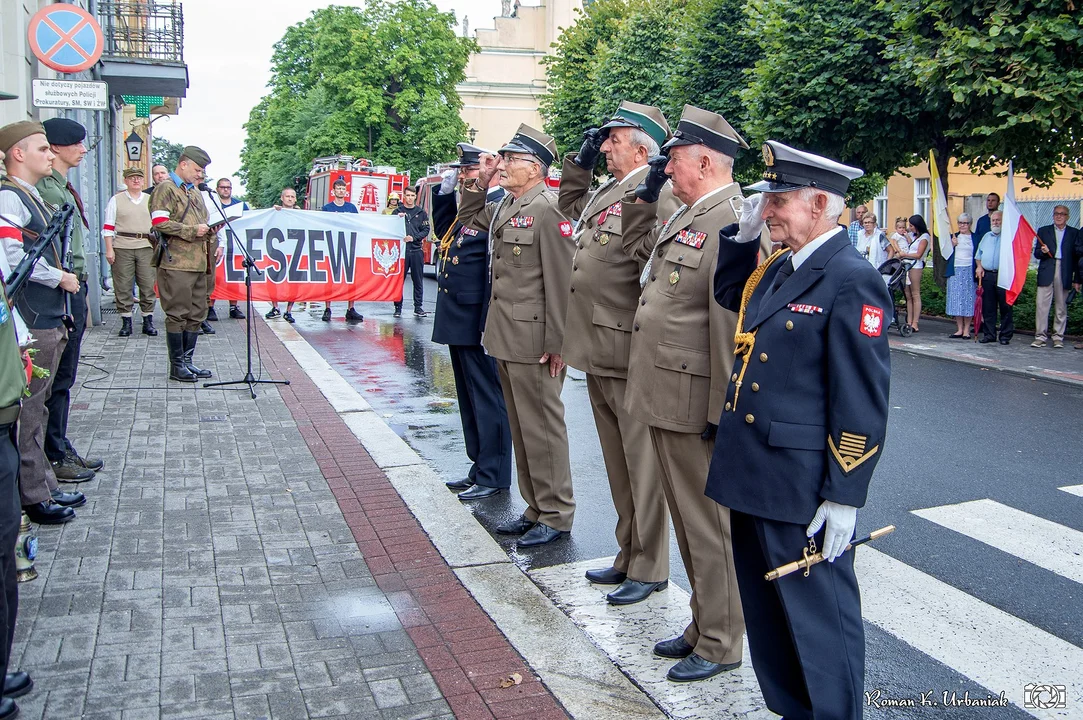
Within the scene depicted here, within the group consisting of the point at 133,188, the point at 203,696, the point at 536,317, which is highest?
the point at 133,188

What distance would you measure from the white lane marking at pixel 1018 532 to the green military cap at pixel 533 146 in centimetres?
314

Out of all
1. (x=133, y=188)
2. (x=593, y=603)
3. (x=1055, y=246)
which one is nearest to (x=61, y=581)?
(x=593, y=603)

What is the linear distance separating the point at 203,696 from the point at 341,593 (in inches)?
43.0

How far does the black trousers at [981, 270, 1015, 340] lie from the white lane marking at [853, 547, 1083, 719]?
1098 centimetres

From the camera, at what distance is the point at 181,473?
6.86 m

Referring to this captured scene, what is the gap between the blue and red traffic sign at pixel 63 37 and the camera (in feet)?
37.1

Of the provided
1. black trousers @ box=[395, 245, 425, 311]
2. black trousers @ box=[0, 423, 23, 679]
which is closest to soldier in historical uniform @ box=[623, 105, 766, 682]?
black trousers @ box=[0, 423, 23, 679]

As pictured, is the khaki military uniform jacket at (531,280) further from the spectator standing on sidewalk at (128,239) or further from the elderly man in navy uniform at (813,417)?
the spectator standing on sidewalk at (128,239)

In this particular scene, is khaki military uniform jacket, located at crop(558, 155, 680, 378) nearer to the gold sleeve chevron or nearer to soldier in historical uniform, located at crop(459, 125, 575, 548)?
soldier in historical uniform, located at crop(459, 125, 575, 548)

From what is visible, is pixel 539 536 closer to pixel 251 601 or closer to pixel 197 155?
pixel 251 601

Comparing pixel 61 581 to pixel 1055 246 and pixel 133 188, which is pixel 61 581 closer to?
pixel 133 188

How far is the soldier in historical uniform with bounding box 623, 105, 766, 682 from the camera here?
4.04 meters

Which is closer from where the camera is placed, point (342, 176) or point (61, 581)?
point (61, 581)

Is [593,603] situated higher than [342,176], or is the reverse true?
[342,176]
